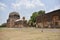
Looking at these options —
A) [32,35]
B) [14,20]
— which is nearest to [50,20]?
[32,35]

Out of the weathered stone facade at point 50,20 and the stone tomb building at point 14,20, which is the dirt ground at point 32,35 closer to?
the weathered stone facade at point 50,20

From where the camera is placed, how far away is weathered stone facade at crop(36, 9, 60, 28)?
79.8 feet

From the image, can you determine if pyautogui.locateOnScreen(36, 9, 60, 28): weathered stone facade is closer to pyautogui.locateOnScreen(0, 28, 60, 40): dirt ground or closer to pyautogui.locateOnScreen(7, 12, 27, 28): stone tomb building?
pyautogui.locateOnScreen(7, 12, 27, 28): stone tomb building

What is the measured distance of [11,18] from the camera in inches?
1654

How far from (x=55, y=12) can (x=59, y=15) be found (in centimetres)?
93

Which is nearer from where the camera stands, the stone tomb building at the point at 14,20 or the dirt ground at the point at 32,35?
the dirt ground at the point at 32,35

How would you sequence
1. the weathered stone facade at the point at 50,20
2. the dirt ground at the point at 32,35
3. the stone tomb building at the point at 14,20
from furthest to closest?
the stone tomb building at the point at 14,20, the weathered stone facade at the point at 50,20, the dirt ground at the point at 32,35

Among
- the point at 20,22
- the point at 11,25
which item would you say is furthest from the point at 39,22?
the point at 11,25

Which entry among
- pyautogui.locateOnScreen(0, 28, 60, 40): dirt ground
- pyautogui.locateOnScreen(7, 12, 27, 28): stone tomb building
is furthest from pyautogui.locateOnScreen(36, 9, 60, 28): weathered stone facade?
pyautogui.locateOnScreen(0, 28, 60, 40): dirt ground

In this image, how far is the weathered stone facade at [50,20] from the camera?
24.3 meters

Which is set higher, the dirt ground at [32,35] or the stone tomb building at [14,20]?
the stone tomb building at [14,20]

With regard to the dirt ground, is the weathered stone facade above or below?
above

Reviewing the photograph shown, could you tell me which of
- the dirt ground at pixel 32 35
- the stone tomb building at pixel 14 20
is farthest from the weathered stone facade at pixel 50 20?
the dirt ground at pixel 32 35

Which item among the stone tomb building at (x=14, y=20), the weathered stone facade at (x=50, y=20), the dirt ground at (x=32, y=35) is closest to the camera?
the dirt ground at (x=32, y=35)
